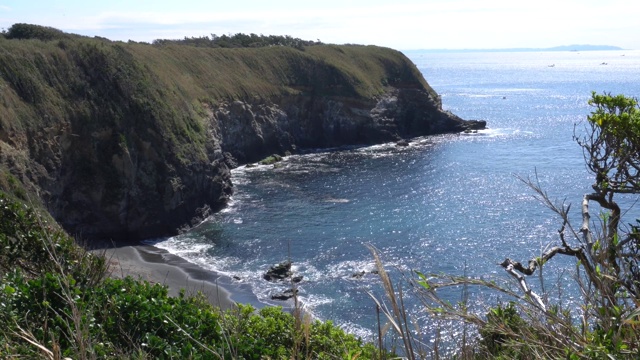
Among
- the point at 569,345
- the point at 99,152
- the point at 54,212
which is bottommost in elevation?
the point at 54,212

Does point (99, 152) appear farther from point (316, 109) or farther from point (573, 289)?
point (316, 109)

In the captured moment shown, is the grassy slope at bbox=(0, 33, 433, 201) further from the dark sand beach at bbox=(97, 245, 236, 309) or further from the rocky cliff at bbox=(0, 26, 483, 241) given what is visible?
the dark sand beach at bbox=(97, 245, 236, 309)

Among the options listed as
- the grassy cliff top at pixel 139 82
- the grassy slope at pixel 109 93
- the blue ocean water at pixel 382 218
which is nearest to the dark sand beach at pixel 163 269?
the blue ocean water at pixel 382 218

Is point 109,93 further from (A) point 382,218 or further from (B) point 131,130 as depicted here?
(A) point 382,218

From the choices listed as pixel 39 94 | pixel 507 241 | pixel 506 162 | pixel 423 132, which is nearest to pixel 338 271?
pixel 507 241

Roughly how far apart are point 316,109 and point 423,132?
15.7m

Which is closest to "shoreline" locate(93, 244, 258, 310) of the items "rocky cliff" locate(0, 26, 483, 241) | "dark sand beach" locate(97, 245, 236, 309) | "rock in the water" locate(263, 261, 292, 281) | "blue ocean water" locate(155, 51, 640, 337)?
"dark sand beach" locate(97, 245, 236, 309)

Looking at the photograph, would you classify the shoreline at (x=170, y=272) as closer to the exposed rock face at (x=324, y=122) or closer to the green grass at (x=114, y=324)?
the green grass at (x=114, y=324)

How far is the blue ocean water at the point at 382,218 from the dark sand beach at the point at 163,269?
91 cm

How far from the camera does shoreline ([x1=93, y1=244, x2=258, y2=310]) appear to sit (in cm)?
3195

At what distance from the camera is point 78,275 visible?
1116cm

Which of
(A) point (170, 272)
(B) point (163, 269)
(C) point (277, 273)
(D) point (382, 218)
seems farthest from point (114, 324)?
(D) point (382, 218)

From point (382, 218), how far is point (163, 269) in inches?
650

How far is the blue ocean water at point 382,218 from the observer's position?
33.7 m
